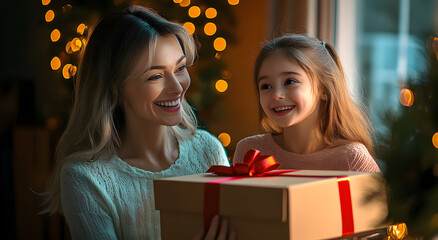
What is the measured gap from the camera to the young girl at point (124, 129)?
137cm

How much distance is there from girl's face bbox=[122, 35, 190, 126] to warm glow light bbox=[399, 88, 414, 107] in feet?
2.98

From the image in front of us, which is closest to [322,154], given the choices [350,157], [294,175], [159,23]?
[350,157]

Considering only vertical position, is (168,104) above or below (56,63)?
below

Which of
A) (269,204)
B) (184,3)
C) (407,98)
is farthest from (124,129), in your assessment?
(184,3)

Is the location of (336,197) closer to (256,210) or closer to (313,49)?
(256,210)

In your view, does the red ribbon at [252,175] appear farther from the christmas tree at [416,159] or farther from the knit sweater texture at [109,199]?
the christmas tree at [416,159]

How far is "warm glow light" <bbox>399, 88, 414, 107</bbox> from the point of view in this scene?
50 cm

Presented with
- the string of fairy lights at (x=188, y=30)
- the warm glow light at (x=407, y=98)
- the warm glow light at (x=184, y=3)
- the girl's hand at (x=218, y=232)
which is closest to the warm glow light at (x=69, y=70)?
the string of fairy lights at (x=188, y=30)

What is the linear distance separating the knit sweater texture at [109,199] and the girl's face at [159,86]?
0.17 m

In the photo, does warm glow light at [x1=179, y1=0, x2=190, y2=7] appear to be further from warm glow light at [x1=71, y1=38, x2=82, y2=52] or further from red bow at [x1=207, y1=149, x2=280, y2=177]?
red bow at [x1=207, y1=149, x2=280, y2=177]

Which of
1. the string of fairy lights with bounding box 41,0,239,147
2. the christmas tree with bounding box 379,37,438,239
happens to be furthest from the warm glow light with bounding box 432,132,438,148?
the string of fairy lights with bounding box 41,0,239,147

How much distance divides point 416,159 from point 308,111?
3.33 ft

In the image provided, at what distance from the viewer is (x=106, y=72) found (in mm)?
1417

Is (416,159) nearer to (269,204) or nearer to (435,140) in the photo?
(435,140)
